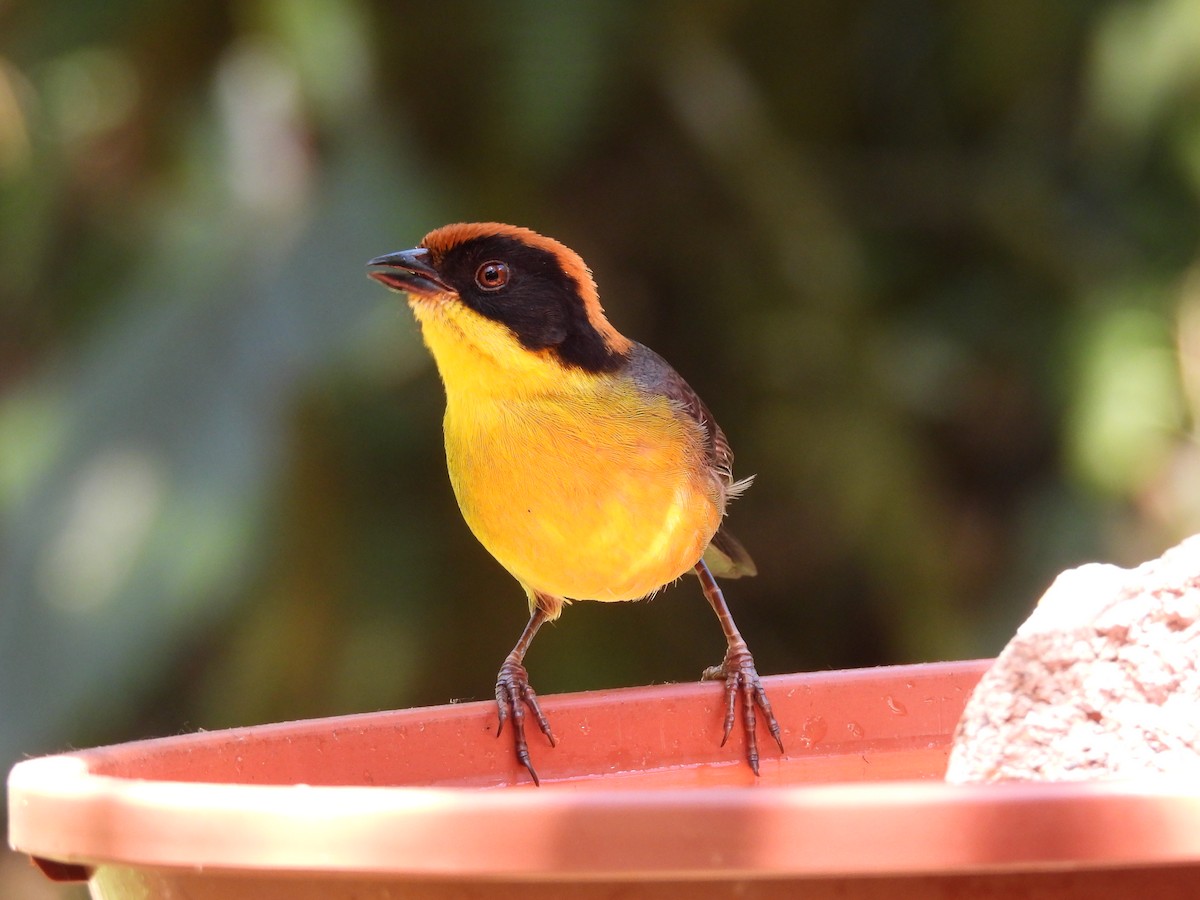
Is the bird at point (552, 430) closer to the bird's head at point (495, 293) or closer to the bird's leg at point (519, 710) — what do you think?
the bird's head at point (495, 293)

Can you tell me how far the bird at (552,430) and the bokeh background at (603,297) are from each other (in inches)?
76.3

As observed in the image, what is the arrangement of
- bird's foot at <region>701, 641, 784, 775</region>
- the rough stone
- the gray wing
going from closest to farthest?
the rough stone, bird's foot at <region>701, 641, 784, 775</region>, the gray wing

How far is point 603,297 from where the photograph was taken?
7012mm

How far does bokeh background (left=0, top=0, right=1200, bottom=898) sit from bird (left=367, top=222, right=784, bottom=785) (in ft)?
6.36

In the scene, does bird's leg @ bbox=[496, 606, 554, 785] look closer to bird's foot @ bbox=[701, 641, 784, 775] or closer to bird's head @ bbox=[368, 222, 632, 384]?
bird's foot @ bbox=[701, 641, 784, 775]

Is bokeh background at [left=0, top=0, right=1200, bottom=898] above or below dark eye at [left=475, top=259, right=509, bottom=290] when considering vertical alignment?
below

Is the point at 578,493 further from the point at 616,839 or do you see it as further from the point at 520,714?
the point at 616,839

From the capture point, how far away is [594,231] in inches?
283

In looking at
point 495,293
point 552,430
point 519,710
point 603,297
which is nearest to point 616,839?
point 519,710

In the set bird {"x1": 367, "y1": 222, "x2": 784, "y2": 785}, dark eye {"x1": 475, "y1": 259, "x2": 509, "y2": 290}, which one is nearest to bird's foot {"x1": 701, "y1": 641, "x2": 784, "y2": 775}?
bird {"x1": 367, "y1": 222, "x2": 784, "y2": 785}

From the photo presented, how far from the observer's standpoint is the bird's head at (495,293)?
3.67 meters

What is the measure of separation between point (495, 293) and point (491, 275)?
1.8 inches

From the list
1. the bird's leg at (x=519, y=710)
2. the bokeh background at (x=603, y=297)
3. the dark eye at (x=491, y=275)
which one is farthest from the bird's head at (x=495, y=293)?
the bokeh background at (x=603, y=297)

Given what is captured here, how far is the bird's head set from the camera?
3668mm
